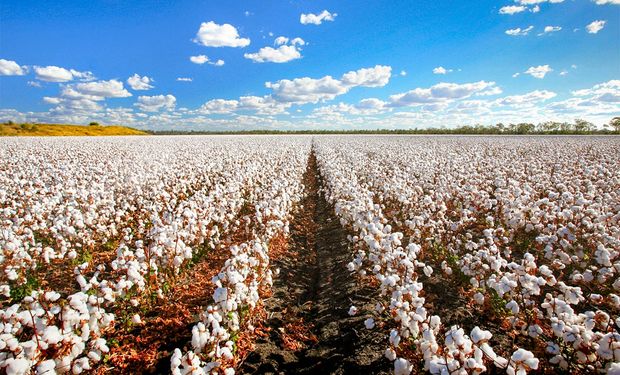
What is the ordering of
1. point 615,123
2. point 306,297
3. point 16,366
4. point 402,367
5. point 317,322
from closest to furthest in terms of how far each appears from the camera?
point 16,366 → point 402,367 → point 317,322 → point 306,297 → point 615,123

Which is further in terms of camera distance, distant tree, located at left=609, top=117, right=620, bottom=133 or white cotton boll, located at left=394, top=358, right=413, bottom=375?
distant tree, located at left=609, top=117, right=620, bottom=133

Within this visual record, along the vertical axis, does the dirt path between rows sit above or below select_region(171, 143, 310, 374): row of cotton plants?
below

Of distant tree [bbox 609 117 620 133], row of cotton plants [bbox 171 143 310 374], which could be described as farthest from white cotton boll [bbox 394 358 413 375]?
distant tree [bbox 609 117 620 133]

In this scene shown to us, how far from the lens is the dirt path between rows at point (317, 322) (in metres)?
4.41

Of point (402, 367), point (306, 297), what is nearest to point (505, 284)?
point (402, 367)

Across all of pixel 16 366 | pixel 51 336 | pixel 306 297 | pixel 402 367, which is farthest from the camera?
pixel 306 297

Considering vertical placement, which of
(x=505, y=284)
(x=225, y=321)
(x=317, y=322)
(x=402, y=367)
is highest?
(x=505, y=284)

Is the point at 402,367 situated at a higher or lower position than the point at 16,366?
lower

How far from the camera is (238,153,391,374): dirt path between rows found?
14.5ft

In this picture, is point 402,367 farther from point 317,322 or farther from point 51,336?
point 51,336

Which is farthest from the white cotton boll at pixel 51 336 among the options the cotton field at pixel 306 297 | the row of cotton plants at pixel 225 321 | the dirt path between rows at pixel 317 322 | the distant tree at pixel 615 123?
the distant tree at pixel 615 123

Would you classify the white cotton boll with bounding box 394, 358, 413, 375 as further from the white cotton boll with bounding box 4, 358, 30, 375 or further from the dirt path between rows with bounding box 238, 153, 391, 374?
the white cotton boll with bounding box 4, 358, 30, 375

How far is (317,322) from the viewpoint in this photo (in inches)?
212

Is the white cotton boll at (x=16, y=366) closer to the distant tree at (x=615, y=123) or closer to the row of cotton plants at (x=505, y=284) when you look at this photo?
the row of cotton plants at (x=505, y=284)
